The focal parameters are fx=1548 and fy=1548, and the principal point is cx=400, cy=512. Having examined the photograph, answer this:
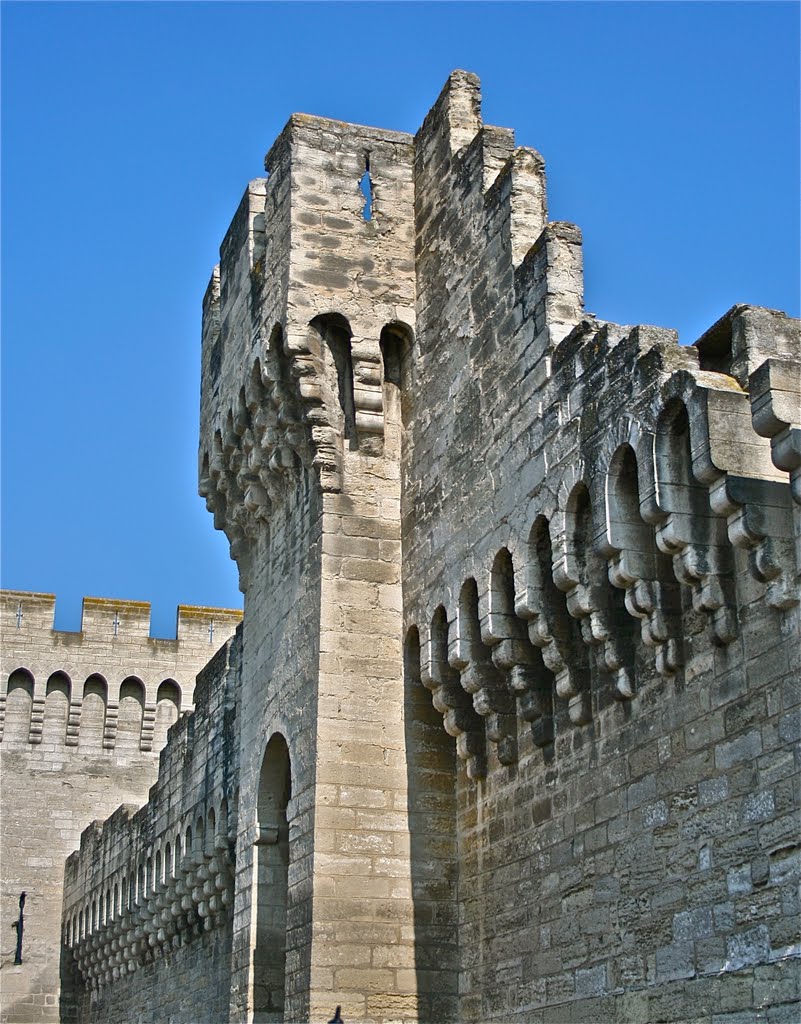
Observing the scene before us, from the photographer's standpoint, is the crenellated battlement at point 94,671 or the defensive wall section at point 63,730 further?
the crenellated battlement at point 94,671

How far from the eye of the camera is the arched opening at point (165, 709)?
23.9 meters

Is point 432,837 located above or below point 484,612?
below

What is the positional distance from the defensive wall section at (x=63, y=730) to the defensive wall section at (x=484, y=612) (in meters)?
8.61

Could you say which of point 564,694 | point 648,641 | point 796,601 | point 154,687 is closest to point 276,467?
point 564,694

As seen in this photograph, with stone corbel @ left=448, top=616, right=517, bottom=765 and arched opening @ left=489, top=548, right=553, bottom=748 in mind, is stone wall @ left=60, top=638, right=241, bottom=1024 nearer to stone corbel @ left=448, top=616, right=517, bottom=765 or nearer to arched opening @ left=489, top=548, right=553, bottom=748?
stone corbel @ left=448, top=616, right=517, bottom=765

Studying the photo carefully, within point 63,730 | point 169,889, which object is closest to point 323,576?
point 169,889

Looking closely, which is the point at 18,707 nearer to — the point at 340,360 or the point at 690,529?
the point at 340,360

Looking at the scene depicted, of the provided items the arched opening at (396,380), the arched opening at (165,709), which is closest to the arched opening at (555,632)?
the arched opening at (396,380)

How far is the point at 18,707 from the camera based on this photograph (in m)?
23.5

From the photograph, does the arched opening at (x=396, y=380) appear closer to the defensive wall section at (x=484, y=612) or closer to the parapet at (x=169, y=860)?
the defensive wall section at (x=484, y=612)

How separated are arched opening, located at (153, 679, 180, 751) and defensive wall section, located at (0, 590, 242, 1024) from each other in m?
0.02

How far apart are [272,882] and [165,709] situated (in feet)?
41.1

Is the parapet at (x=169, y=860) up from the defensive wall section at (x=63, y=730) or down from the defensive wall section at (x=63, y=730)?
down

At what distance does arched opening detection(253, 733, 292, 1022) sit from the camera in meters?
11.7
